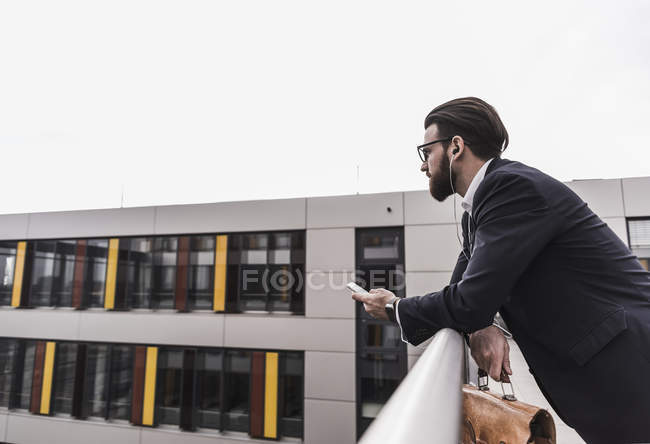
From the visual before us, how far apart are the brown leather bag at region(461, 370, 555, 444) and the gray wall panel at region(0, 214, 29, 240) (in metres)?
13.3

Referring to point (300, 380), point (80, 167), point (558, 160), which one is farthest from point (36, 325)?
point (558, 160)

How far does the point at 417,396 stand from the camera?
0.40 m

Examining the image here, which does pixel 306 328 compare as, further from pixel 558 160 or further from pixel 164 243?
pixel 558 160

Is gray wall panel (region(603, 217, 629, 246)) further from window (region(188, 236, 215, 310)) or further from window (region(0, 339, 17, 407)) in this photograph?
window (region(0, 339, 17, 407))

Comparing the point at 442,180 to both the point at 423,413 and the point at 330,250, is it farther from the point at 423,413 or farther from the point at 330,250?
the point at 330,250

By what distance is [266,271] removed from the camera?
895 centimetres

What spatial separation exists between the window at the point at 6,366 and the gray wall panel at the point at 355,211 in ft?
31.9

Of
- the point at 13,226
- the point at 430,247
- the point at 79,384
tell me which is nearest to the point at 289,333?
the point at 430,247

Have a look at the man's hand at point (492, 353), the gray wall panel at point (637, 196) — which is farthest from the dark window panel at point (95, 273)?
the gray wall panel at point (637, 196)

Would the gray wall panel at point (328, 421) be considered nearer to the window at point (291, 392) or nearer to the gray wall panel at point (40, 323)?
the window at point (291, 392)

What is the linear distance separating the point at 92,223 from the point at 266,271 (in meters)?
5.30

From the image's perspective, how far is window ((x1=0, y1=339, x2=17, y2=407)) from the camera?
34.4ft

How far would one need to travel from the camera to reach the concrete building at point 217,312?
7.96 meters

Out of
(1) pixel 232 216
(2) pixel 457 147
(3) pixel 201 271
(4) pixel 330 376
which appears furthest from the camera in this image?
(3) pixel 201 271
